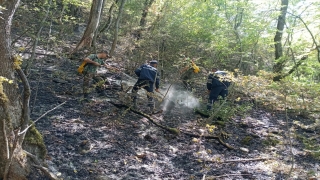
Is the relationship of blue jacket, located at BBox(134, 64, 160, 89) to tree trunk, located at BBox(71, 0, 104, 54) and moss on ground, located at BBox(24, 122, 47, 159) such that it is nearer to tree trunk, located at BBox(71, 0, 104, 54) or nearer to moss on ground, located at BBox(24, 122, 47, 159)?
tree trunk, located at BBox(71, 0, 104, 54)

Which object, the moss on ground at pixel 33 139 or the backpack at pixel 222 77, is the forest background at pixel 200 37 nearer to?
the backpack at pixel 222 77

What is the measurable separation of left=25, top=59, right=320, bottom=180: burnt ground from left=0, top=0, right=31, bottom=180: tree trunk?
1.05ft

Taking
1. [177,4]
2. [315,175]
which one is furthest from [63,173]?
[177,4]

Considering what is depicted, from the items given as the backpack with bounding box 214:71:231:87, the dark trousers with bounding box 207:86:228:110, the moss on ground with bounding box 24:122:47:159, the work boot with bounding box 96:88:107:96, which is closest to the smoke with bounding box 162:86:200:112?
the dark trousers with bounding box 207:86:228:110

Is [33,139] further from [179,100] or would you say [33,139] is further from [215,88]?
[179,100]

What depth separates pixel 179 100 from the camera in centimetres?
1073

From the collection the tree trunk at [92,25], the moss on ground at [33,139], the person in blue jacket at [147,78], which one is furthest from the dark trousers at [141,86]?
the tree trunk at [92,25]

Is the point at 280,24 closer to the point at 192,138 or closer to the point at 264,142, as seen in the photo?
the point at 264,142

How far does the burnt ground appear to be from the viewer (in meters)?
5.44

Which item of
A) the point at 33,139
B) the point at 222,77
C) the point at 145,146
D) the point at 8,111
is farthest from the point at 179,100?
the point at 8,111

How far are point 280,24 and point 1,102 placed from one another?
43.3ft

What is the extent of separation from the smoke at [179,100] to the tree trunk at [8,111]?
20.7 ft

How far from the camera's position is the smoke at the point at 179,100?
398 inches

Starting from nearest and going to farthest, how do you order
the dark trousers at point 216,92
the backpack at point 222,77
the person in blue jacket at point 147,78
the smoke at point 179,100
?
1. the backpack at point 222,77
2. the person in blue jacket at point 147,78
3. the dark trousers at point 216,92
4. the smoke at point 179,100
